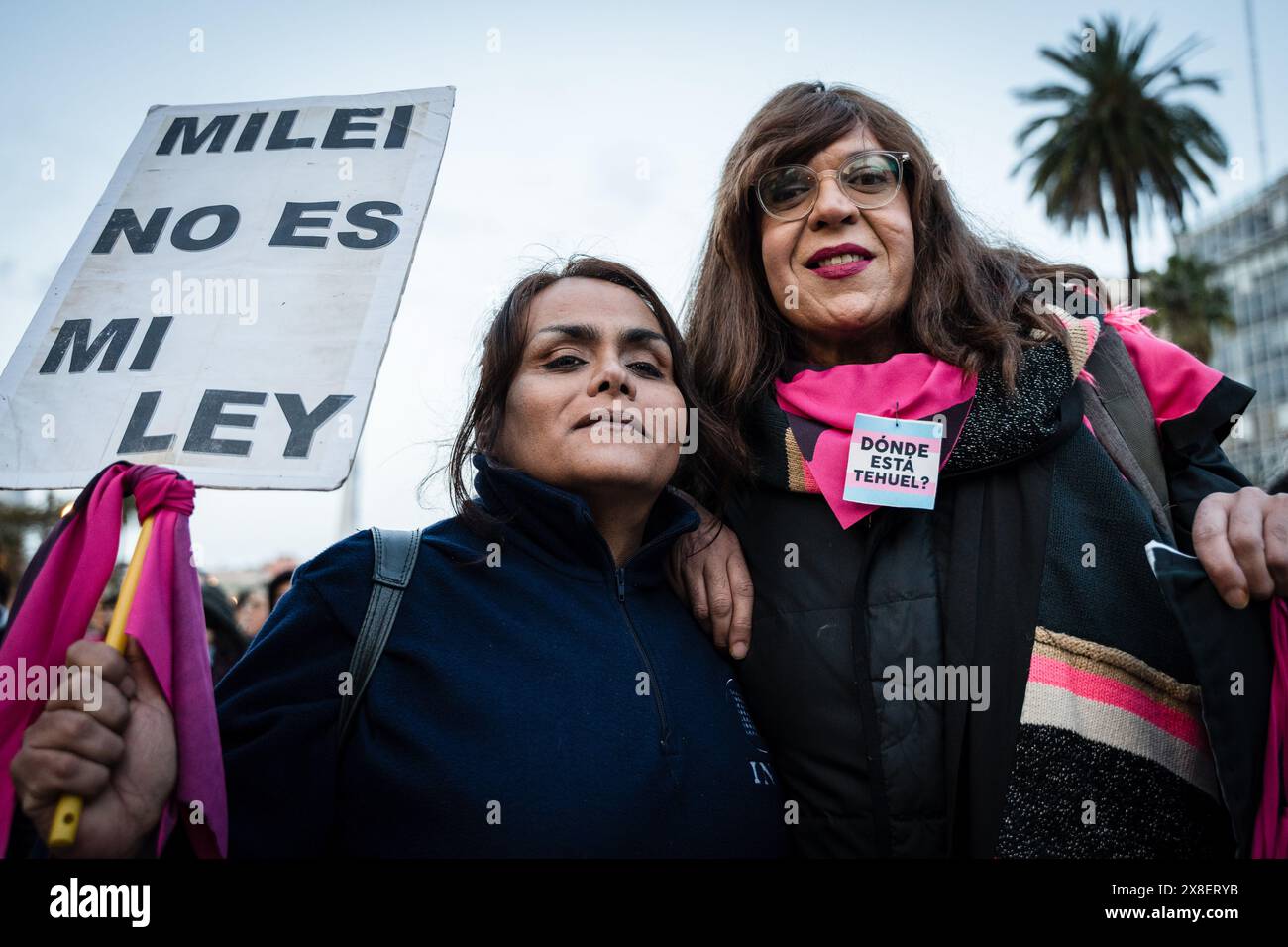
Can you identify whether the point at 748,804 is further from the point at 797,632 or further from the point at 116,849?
the point at 116,849

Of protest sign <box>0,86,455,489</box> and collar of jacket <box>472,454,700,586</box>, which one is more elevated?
protest sign <box>0,86,455,489</box>

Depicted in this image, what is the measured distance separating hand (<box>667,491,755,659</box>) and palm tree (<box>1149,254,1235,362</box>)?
31.7 meters

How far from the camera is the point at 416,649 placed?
228cm

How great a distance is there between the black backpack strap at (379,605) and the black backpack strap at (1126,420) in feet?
5.89

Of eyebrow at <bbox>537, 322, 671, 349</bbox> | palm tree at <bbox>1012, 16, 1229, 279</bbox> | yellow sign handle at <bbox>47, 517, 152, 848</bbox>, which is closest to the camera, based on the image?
yellow sign handle at <bbox>47, 517, 152, 848</bbox>

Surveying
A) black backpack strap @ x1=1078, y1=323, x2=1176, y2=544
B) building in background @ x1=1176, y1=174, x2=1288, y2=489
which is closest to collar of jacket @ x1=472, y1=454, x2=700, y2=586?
black backpack strap @ x1=1078, y1=323, x2=1176, y2=544

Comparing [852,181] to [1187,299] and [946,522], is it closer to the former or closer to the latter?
[946,522]

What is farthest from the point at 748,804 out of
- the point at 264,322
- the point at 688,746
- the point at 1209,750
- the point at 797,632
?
the point at 264,322

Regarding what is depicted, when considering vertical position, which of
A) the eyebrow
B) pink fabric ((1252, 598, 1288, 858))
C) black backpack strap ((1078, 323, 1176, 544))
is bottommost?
pink fabric ((1252, 598, 1288, 858))

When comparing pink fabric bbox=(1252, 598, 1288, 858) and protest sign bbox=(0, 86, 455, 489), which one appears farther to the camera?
protest sign bbox=(0, 86, 455, 489)

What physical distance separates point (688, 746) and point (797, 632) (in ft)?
1.38

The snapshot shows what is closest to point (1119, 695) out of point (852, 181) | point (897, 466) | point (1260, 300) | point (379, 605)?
point (897, 466)

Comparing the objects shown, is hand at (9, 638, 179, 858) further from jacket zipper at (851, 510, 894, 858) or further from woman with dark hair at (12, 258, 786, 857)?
jacket zipper at (851, 510, 894, 858)

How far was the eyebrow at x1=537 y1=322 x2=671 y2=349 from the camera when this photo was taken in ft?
9.03
